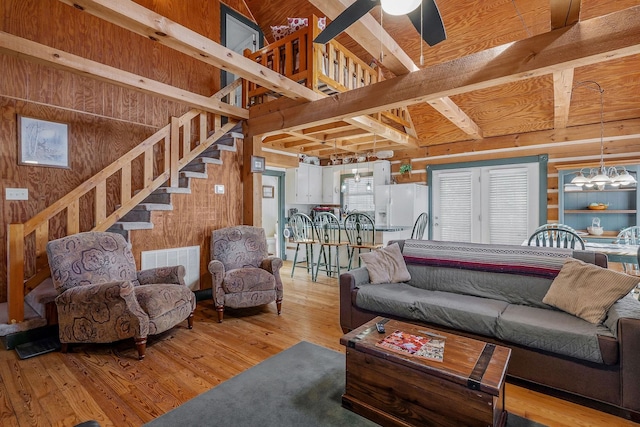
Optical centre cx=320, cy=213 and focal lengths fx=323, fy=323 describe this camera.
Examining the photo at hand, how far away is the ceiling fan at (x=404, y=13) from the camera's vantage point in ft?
5.47

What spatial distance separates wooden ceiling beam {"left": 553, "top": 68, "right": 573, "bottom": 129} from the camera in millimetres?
3320

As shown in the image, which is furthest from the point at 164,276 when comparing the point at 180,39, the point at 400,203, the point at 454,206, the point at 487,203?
the point at 487,203

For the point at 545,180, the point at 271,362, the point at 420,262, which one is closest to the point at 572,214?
the point at 545,180

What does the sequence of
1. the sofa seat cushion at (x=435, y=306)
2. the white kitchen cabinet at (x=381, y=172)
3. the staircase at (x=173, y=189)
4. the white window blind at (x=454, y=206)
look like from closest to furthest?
the sofa seat cushion at (x=435, y=306) → the staircase at (x=173, y=189) → the white window blind at (x=454, y=206) → the white kitchen cabinet at (x=381, y=172)

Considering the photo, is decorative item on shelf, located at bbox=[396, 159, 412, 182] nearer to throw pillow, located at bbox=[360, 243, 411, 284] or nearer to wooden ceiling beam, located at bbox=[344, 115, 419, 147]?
wooden ceiling beam, located at bbox=[344, 115, 419, 147]

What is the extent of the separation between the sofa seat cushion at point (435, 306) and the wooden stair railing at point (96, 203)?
277 centimetres

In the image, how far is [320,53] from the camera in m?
3.91

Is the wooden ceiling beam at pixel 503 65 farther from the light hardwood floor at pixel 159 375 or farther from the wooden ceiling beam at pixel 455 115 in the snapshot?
the light hardwood floor at pixel 159 375

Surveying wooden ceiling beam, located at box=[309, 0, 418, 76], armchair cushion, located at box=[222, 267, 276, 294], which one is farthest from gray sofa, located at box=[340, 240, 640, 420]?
wooden ceiling beam, located at box=[309, 0, 418, 76]

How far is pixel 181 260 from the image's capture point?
3.96 meters

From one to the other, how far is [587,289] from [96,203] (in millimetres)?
4433

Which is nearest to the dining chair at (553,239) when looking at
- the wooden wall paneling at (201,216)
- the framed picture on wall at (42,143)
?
the wooden wall paneling at (201,216)

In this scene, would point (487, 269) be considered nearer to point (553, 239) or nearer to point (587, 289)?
point (587, 289)

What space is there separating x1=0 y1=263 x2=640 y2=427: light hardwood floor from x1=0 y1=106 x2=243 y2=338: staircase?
0.42m
